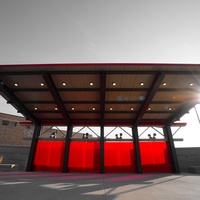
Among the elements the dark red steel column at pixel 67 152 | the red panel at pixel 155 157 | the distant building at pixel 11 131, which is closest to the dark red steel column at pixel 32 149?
the dark red steel column at pixel 67 152

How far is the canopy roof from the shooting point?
359 inches

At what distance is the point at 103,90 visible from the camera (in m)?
10.6

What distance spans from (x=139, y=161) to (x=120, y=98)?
280 inches

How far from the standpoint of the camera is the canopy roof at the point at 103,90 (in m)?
9.11

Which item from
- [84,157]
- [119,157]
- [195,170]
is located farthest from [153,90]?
[195,170]

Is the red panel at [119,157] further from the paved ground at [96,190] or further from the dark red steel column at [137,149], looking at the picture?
the paved ground at [96,190]

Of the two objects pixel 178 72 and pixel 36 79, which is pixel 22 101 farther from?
pixel 178 72

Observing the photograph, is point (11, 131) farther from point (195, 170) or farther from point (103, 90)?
point (195, 170)

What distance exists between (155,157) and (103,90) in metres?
10.1

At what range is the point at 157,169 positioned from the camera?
14445mm

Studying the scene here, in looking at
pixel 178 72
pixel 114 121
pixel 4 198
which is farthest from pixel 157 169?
pixel 4 198

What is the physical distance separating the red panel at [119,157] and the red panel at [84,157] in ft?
3.34

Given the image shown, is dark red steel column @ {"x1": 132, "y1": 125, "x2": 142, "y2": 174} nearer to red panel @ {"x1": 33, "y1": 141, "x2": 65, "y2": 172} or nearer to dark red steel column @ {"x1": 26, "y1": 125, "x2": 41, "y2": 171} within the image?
red panel @ {"x1": 33, "y1": 141, "x2": 65, "y2": 172}

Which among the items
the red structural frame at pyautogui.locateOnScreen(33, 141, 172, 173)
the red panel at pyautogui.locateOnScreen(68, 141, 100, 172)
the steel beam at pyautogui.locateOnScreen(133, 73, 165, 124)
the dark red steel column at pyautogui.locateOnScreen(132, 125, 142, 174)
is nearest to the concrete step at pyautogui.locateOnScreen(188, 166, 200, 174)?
the red structural frame at pyautogui.locateOnScreen(33, 141, 172, 173)
